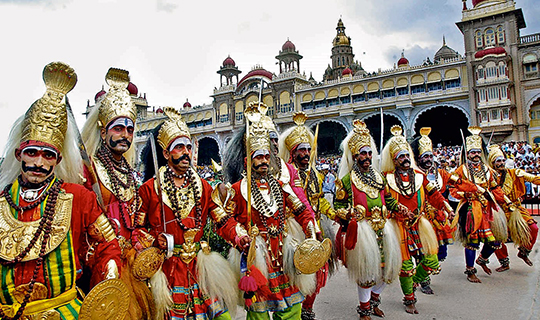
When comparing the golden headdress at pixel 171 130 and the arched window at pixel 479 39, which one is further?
the arched window at pixel 479 39

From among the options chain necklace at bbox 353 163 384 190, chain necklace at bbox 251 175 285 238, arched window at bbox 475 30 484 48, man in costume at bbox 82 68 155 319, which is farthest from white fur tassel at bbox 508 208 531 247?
arched window at bbox 475 30 484 48

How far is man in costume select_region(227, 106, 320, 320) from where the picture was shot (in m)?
3.29

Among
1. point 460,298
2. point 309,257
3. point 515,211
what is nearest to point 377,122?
point 515,211

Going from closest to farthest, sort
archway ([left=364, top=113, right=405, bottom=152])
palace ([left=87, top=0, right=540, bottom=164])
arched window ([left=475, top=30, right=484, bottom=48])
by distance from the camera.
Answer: palace ([left=87, top=0, right=540, bottom=164]) < arched window ([left=475, top=30, right=484, bottom=48]) < archway ([left=364, top=113, right=405, bottom=152])

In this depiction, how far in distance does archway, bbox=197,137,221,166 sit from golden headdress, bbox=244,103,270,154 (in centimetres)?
3688

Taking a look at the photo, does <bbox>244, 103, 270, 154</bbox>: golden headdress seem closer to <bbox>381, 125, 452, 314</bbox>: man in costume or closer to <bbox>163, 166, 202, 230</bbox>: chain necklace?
<bbox>163, 166, 202, 230</bbox>: chain necklace

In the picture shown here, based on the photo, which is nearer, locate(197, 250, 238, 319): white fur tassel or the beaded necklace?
the beaded necklace

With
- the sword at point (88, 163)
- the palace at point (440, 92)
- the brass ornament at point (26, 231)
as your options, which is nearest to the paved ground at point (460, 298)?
the sword at point (88, 163)

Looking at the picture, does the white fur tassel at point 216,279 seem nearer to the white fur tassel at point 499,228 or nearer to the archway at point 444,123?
the white fur tassel at point 499,228

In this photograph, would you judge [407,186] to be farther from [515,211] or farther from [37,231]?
[37,231]

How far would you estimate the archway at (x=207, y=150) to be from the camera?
40709 mm

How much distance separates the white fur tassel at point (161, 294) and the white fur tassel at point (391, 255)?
2.57 meters

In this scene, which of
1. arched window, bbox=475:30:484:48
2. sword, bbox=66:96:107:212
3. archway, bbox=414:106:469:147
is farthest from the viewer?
archway, bbox=414:106:469:147

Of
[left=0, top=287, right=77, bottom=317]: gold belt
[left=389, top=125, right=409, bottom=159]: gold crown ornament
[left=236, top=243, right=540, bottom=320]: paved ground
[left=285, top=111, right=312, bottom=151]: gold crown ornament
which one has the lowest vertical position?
[left=236, top=243, right=540, bottom=320]: paved ground
